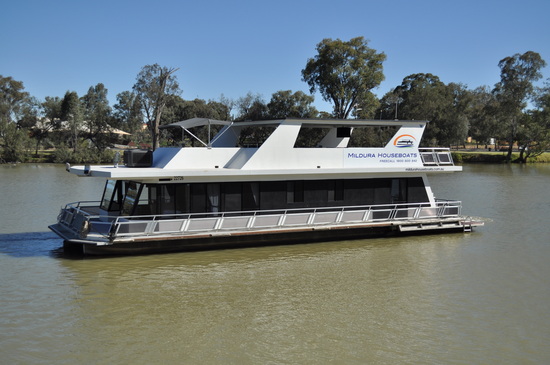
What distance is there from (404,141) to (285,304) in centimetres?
1007

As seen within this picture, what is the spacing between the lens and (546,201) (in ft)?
98.4

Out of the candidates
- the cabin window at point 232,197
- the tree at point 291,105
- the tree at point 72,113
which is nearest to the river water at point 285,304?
the cabin window at point 232,197

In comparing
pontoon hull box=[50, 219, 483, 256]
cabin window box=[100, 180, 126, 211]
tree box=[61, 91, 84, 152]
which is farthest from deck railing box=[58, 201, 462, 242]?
tree box=[61, 91, 84, 152]

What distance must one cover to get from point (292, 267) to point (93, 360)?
7.04 meters

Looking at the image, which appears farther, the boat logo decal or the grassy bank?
the grassy bank

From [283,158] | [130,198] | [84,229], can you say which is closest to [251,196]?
[283,158]

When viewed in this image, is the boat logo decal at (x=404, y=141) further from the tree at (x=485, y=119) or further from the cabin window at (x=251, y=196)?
the tree at (x=485, y=119)

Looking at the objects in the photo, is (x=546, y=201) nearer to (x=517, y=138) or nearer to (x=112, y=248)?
(x=112, y=248)

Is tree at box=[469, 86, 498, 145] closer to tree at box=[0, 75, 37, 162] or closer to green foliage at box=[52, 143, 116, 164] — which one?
green foliage at box=[52, 143, 116, 164]

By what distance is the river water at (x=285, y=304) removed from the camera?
9.33 meters

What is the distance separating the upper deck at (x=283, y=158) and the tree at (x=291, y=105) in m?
35.5

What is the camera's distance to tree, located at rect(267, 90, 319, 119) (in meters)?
54.5

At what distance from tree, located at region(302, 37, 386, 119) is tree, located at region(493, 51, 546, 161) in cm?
2633

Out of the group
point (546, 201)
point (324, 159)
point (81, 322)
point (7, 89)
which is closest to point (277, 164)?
point (324, 159)
